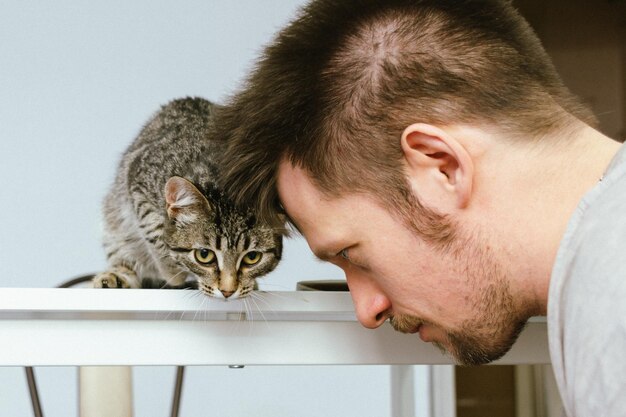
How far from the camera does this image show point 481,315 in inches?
25.1

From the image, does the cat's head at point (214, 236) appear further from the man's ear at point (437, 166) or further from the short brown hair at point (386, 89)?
the man's ear at point (437, 166)

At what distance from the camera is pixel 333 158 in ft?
2.15

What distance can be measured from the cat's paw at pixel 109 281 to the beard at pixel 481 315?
1.62 ft

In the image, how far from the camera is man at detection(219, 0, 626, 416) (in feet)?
1.95

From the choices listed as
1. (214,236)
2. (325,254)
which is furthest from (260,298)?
(214,236)

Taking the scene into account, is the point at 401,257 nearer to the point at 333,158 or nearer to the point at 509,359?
the point at 333,158

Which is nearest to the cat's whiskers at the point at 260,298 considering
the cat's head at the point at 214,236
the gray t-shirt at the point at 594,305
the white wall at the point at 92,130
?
the cat's head at the point at 214,236

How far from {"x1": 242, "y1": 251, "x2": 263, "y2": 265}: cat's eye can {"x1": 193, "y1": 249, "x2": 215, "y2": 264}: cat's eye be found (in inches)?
1.8

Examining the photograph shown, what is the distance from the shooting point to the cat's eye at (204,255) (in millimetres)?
924

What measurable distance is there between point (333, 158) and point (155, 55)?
1.21 m

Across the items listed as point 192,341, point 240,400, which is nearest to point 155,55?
point 240,400

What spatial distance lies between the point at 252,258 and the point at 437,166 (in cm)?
41

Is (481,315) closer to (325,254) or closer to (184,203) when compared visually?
(325,254)

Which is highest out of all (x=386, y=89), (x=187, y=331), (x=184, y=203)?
(x=386, y=89)
